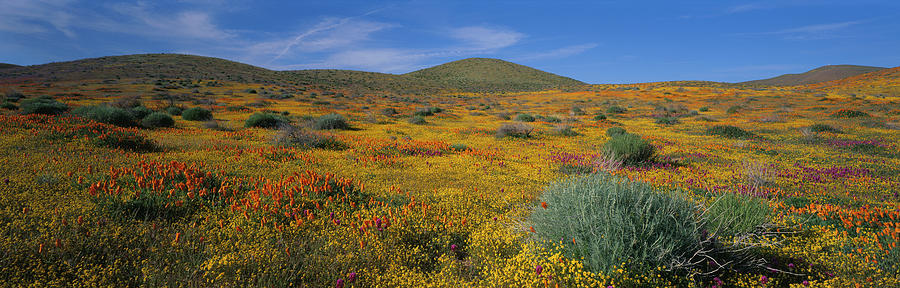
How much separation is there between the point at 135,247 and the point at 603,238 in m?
4.31

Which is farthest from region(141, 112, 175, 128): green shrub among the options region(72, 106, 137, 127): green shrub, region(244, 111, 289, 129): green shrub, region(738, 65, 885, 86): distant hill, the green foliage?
region(738, 65, 885, 86): distant hill

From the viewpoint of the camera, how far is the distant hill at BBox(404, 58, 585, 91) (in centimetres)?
10512

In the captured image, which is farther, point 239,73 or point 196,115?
point 239,73

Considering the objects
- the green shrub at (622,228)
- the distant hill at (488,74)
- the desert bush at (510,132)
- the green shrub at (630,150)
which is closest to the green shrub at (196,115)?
the desert bush at (510,132)

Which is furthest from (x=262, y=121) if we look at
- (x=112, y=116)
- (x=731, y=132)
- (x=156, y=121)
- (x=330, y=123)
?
(x=731, y=132)

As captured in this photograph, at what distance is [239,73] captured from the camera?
220 feet

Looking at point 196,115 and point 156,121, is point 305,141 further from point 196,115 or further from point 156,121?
point 196,115

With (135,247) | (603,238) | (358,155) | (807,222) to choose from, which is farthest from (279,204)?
(807,222)

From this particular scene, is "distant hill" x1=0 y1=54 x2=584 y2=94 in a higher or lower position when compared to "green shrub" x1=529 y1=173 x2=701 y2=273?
higher

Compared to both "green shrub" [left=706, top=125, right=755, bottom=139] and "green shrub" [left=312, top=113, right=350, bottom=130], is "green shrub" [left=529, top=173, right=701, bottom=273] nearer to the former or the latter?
"green shrub" [left=312, top=113, right=350, bottom=130]

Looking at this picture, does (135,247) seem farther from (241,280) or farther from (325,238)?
(325,238)

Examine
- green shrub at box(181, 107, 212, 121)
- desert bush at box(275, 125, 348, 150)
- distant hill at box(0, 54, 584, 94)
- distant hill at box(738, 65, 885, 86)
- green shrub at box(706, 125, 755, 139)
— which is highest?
distant hill at box(738, 65, 885, 86)

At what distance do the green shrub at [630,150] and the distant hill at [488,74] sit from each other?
92.0 meters

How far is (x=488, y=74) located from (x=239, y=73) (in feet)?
238
